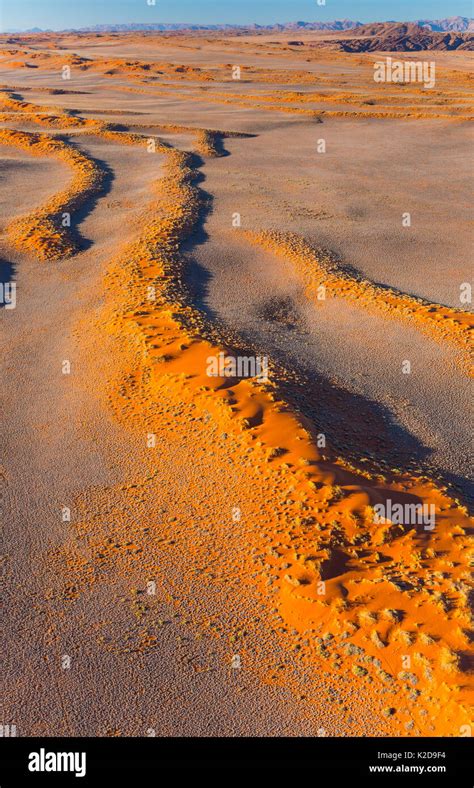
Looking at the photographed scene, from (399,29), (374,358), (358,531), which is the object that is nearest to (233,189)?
(374,358)

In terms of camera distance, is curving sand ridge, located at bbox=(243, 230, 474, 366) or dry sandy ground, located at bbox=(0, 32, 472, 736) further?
curving sand ridge, located at bbox=(243, 230, 474, 366)

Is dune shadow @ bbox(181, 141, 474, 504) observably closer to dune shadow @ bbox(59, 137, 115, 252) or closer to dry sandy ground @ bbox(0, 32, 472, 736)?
dry sandy ground @ bbox(0, 32, 472, 736)

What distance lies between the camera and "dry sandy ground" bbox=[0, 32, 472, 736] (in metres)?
6.24

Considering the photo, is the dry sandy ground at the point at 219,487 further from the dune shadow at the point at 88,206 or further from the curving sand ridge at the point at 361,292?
the curving sand ridge at the point at 361,292

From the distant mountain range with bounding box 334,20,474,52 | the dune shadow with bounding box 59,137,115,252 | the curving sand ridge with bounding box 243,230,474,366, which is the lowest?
the curving sand ridge with bounding box 243,230,474,366

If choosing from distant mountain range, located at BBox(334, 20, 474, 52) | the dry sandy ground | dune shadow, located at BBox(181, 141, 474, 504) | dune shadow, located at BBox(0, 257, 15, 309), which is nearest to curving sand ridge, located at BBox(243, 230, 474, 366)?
the dry sandy ground

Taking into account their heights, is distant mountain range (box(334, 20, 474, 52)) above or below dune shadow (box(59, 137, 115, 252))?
above

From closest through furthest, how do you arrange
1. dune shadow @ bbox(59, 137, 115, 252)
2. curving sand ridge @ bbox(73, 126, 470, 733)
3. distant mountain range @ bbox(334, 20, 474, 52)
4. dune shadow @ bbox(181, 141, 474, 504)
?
curving sand ridge @ bbox(73, 126, 470, 733)
dune shadow @ bbox(181, 141, 474, 504)
dune shadow @ bbox(59, 137, 115, 252)
distant mountain range @ bbox(334, 20, 474, 52)

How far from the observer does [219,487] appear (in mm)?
9008

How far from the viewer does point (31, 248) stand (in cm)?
1891

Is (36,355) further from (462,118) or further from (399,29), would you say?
(399,29)

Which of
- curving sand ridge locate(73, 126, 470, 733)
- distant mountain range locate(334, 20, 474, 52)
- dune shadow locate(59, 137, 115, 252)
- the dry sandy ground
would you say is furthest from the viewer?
distant mountain range locate(334, 20, 474, 52)
